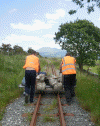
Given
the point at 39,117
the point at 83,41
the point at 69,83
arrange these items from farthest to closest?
the point at 83,41, the point at 69,83, the point at 39,117

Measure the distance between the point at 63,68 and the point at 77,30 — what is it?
21.0 metres

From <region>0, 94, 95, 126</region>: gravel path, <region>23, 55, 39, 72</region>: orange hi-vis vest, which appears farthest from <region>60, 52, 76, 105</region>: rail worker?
<region>23, 55, 39, 72</region>: orange hi-vis vest

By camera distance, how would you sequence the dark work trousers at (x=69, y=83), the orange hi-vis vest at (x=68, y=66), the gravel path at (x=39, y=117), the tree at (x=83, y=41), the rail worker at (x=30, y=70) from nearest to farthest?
the gravel path at (x=39, y=117) < the rail worker at (x=30, y=70) < the orange hi-vis vest at (x=68, y=66) < the dark work trousers at (x=69, y=83) < the tree at (x=83, y=41)

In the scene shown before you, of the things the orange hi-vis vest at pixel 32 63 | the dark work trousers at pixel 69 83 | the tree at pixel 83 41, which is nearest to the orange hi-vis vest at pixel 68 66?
the dark work trousers at pixel 69 83

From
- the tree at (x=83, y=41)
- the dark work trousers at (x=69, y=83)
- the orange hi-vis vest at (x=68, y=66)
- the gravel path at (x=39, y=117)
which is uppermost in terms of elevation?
the tree at (x=83, y=41)

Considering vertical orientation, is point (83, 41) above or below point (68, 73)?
above

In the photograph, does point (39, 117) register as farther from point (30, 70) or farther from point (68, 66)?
point (68, 66)

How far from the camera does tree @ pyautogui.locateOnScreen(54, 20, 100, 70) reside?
25.2 m

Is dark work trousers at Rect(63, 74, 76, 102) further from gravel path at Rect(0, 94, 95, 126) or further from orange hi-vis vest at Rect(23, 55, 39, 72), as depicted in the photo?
orange hi-vis vest at Rect(23, 55, 39, 72)

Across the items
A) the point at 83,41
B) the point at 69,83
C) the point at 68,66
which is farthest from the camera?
the point at 83,41

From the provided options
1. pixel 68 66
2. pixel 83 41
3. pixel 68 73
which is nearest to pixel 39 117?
pixel 68 73

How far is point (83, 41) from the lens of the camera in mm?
25406

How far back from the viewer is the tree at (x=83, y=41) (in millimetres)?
25188

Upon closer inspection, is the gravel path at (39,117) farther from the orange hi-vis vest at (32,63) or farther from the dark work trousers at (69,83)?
the orange hi-vis vest at (32,63)
